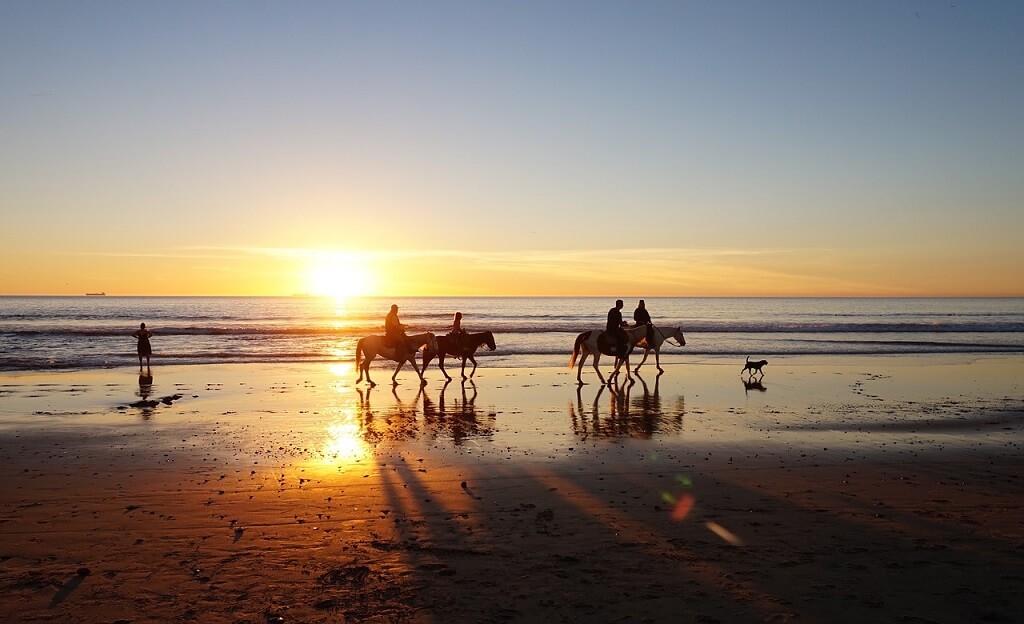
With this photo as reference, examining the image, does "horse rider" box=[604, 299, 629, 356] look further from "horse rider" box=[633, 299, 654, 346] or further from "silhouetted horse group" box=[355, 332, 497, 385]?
"silhouetted horse group" box=[355, 332, 497, 385]

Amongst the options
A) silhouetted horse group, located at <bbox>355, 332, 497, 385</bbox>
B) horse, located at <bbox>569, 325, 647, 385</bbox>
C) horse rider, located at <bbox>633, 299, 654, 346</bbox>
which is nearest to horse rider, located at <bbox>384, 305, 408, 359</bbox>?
silhouetted horse group, located at <bbox>355, 332, 497, 385</bbox>

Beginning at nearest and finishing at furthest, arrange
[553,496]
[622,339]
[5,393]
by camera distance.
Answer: [553,496] → [5,393] → [622,339]

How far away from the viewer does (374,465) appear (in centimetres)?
918

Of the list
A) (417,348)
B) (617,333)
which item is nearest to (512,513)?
(417,348)

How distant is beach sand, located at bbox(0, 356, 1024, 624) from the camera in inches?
196

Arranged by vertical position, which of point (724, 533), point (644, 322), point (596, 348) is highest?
point (644, 322)

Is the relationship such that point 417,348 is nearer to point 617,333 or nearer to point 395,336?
point 395,336

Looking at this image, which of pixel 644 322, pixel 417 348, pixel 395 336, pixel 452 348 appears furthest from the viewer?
pixel 644 322

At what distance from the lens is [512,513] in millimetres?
7020

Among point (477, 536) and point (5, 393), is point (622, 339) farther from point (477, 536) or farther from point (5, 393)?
point (5, 393)

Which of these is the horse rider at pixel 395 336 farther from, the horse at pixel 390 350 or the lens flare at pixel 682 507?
the lens flare at pixel 682 507

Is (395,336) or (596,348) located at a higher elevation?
(395,336)

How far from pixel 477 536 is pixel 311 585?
1.65 m

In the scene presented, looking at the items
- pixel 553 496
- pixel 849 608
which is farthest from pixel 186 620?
pixel 849 608
